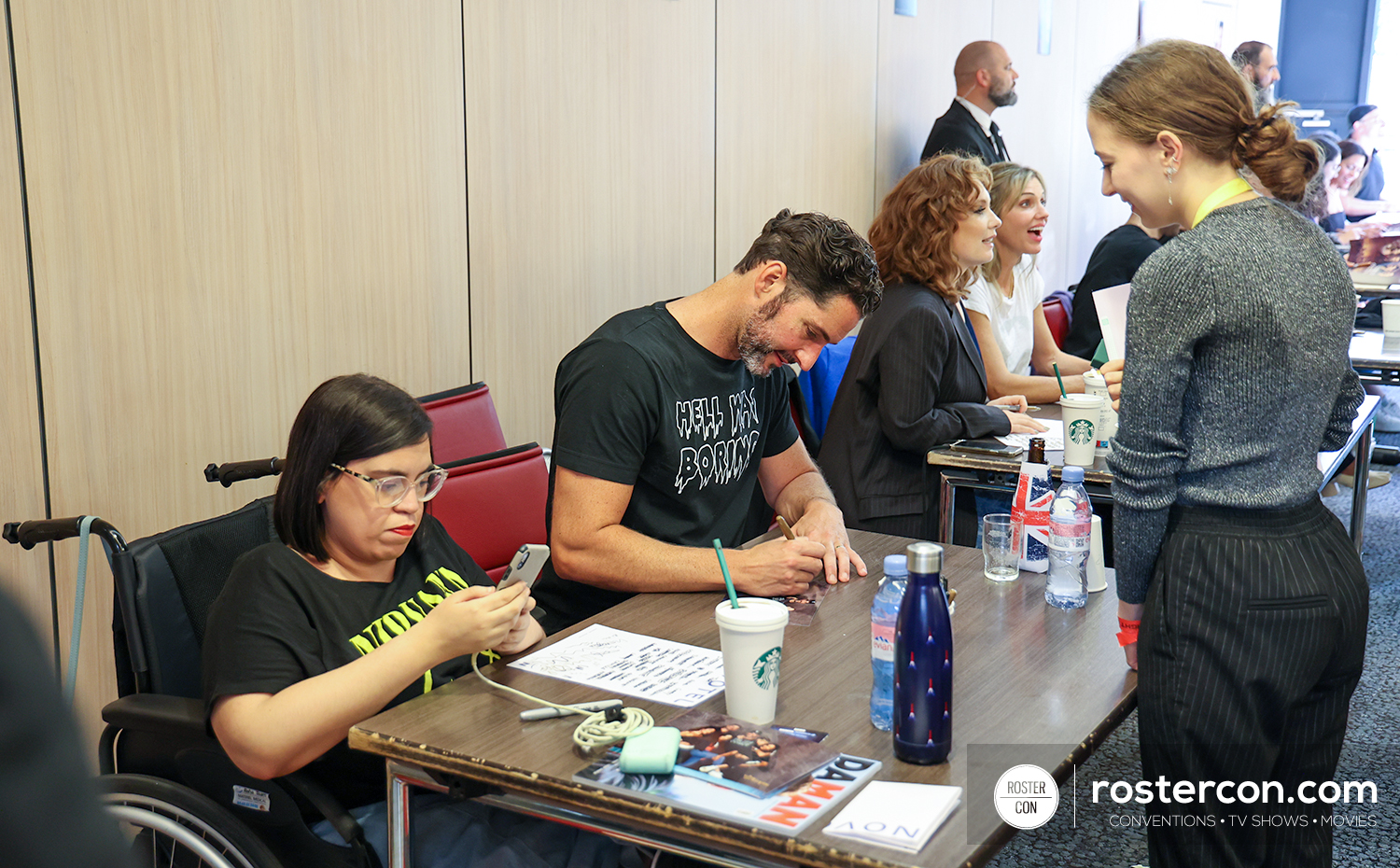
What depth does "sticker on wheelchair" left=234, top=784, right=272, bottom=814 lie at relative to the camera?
156 cm

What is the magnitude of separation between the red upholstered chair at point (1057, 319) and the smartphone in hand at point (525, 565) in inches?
143

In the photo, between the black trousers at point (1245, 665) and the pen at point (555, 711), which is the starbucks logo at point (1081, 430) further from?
the pen at point (555, 711)

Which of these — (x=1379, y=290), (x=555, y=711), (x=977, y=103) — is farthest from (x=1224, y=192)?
(x=1379, y=290)

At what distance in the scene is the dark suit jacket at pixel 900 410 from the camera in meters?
2.98

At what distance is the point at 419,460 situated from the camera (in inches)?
67.9

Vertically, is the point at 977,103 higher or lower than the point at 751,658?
higher

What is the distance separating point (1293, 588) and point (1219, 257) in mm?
429

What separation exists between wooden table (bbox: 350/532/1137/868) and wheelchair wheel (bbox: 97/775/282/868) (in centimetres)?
22

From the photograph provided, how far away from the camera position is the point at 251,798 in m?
1.57

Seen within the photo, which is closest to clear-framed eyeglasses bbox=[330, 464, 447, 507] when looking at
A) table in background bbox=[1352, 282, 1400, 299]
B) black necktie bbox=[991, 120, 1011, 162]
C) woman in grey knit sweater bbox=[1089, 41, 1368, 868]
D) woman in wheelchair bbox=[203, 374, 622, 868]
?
woman in wheelchair bbox=[203, 374, 622, 868]

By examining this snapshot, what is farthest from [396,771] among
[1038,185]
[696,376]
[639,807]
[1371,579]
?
[1371,579]

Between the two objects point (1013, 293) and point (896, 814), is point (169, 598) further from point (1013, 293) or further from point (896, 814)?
point (1013, 293)

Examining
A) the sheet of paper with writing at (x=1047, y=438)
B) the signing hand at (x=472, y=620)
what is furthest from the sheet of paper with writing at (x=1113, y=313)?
the signing hand at (x=472, y=620)

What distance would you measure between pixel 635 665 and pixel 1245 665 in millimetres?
810
